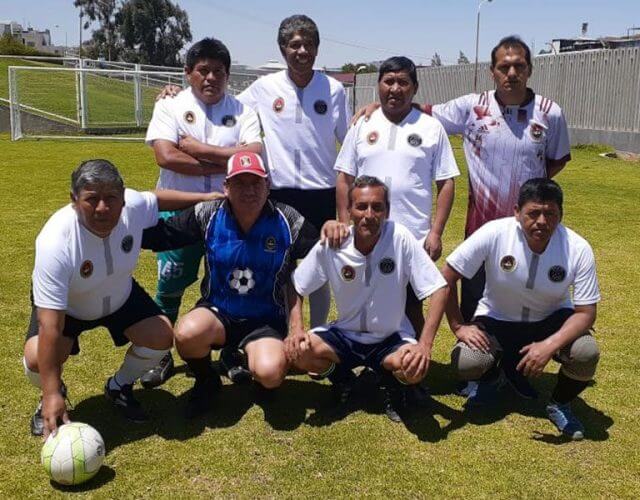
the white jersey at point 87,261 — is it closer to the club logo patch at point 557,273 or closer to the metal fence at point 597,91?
the club logo patch at point 557,273

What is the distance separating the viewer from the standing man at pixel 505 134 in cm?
407

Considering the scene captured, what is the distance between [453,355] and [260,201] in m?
1.35

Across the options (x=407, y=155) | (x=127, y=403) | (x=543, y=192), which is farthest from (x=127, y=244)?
(x=543, y=192)

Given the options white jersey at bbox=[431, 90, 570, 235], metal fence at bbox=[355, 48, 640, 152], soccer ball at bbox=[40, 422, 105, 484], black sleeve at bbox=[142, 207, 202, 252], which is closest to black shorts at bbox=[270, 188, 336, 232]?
black sleeve at bbox=[142, 207, 202, 252]

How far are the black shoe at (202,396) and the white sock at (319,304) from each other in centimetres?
85

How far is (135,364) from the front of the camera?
12.5 feet

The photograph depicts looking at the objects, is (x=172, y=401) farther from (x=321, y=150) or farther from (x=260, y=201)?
(x=321, y=150)

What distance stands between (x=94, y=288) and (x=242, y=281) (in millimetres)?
793

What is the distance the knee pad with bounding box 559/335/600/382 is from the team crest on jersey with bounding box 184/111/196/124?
2.47 metres

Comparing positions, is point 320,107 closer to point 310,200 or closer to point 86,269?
point 310,200

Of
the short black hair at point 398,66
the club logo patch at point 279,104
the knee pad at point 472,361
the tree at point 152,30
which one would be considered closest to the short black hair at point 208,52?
the club logo patch at point 279,104

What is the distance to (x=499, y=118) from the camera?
4.20 meters

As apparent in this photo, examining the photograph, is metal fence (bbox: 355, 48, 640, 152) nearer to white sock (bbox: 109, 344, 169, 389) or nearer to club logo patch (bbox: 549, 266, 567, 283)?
club logo patch (bbox: 549, 266, 567, 283)

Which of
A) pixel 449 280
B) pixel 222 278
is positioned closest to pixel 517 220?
pixel 449 280
